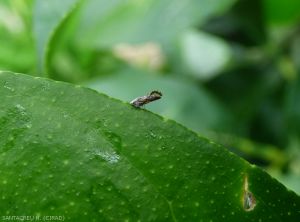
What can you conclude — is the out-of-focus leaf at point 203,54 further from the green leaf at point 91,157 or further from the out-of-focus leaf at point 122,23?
the green leaf at point 91,157

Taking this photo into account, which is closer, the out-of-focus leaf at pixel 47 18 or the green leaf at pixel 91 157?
the green leaf at pixel 91 157

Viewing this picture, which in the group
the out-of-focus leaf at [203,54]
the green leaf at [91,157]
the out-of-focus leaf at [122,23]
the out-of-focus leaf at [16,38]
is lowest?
the out-of-focus leaf at [203,54]

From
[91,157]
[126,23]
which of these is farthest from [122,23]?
[91,157]

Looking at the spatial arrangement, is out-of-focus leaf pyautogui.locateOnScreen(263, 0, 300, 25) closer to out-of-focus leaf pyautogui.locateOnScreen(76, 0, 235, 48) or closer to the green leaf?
out-of-focus leaf pyautogui.locateOnScreen(76, 0, 235, 48)

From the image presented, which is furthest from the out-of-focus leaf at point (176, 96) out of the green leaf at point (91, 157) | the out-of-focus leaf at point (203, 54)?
the green leaf at point (91, 157)

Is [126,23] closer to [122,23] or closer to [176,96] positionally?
[122,23]

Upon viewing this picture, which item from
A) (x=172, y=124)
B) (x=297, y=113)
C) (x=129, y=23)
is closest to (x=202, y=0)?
(x=129, y=23)
